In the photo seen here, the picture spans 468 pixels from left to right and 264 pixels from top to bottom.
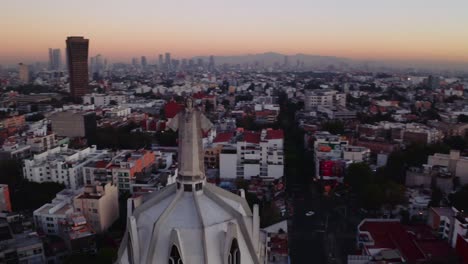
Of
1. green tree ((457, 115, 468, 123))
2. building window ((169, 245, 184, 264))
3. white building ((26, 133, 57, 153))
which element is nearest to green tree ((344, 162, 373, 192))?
building window ((169, 245, 184, 264))

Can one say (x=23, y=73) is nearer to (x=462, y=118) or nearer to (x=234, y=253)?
(x=462, y=118)

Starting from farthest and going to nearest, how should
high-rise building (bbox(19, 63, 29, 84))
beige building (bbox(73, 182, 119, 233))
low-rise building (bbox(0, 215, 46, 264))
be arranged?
high-rise building (bbox(19, 63, 29, 84)) → beige building (bbox(73, 182, 119, 233)) → low-rise building (bbox(0, 215, 46, 264))

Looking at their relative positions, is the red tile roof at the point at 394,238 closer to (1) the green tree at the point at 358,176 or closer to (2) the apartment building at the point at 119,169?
(1) the green tree at the point at 358,176

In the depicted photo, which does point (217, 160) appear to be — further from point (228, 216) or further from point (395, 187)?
point (228, 216)

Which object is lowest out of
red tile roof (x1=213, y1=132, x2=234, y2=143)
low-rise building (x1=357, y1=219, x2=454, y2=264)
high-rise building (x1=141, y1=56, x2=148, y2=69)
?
low-rise building (x1=357, y1=219, x2=454, y2=264)

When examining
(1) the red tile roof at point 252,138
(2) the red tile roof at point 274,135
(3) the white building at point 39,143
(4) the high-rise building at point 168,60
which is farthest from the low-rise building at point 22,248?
(4) the high-rise building at point 168,60

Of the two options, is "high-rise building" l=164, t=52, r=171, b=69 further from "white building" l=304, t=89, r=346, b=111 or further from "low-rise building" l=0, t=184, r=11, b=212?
"low-rise building" l=0, t=184, r=11, b=212
